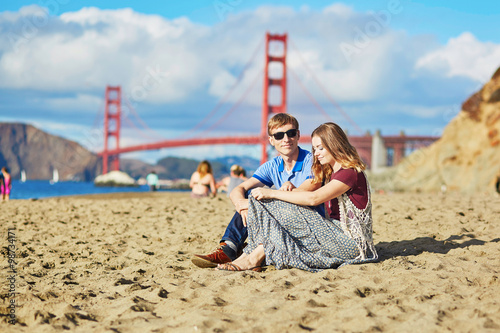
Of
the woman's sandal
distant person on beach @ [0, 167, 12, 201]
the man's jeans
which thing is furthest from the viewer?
distant person on beach @ [0, 167, 12, 201]

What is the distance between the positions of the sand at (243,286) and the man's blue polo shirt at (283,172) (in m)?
0.65

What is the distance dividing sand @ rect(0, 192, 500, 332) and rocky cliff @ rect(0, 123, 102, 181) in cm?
9949

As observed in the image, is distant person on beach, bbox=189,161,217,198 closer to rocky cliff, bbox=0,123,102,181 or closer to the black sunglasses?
the black sunglasses

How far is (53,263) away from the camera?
3.92m

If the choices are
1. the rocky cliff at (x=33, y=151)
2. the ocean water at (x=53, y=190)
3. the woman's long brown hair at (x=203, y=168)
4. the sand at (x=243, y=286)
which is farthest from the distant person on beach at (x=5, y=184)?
the rocky cliff at (x=33, y=151)

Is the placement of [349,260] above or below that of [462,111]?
below

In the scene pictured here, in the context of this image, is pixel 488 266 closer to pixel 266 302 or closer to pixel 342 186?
pixel 342 186

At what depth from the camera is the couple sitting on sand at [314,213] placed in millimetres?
3139

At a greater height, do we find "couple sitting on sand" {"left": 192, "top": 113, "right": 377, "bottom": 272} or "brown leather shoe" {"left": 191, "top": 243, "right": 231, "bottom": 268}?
"couple sitting on sand" {"left": 192, "top": 113, "right": 377, "bottom": 272}

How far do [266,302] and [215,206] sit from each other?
4.30m

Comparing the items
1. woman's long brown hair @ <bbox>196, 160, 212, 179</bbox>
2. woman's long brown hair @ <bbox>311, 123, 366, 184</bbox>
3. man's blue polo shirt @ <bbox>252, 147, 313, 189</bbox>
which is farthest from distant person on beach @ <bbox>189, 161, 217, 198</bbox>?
woman's long brown hair @ <bbox>311, 123, 366, 184</bbox>

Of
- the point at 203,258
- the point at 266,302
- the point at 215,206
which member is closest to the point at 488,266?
the point at 266,302

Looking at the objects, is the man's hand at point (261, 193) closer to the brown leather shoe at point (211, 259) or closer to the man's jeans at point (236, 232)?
the man's jeans at point (236, 232)

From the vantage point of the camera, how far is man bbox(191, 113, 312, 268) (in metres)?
3.42
